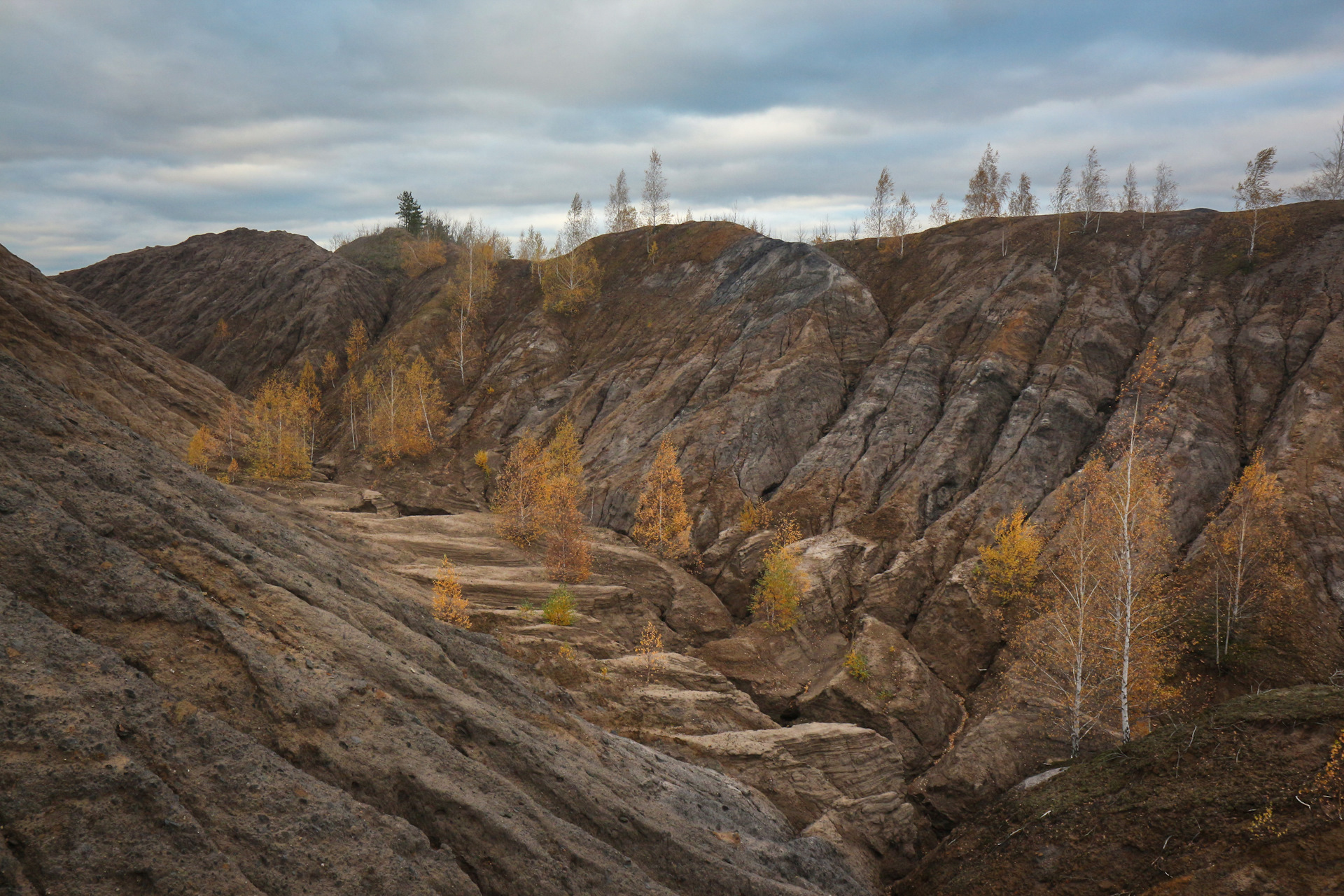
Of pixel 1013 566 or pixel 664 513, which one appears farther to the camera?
pixel 664 513

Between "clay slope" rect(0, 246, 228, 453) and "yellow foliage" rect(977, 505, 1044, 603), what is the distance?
65791mm

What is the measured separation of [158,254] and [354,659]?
153 metres

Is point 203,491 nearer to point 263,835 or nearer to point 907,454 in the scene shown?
point 263,835

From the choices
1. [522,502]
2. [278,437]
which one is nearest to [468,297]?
[278,437]

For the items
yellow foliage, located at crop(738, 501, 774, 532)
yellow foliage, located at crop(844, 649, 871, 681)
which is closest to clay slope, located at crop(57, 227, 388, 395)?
yellow foliage, located at crop(738, 501, 774, 532)

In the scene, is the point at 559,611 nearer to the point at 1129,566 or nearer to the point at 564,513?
the point at 564,513

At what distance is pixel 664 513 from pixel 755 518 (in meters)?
8.23

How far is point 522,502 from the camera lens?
168 ft

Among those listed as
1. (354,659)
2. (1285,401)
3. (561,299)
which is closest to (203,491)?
(354,659)

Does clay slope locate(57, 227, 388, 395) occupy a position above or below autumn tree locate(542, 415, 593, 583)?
above

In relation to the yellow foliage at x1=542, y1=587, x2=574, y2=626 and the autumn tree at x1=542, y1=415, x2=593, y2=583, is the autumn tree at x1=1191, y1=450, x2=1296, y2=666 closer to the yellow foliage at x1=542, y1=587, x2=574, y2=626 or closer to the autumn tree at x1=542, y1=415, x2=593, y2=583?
the yellow foliage at x1=542, y1=587, x2=574, y2=626

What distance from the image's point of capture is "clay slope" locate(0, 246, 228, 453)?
5459 centimetres

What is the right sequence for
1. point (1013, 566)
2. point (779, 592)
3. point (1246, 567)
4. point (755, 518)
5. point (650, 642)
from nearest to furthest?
1. point (650, 642)
2. point (1246, 567)
3. point (1013, 566)
4. point (779, 592)
5. point (755, 518)

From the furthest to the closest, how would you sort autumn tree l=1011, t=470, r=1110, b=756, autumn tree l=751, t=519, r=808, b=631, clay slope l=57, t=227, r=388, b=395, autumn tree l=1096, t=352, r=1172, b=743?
clay slope l=57, t=227, r=388, b=395, autumn tree l=751, t=519, r=808, b=631, autumn tree l=1011, t=470, r=1110, b=756, autumn tree l=1096, t=352, r=1172, b=743
